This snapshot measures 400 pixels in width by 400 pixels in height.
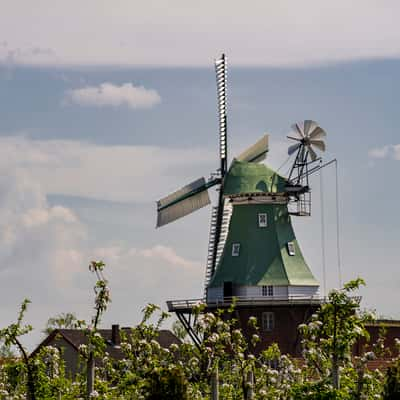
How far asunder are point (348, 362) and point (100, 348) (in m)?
6.54

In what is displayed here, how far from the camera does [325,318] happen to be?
2975 centimetres

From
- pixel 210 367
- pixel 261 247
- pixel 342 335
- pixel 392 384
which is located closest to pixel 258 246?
pixel 261 247

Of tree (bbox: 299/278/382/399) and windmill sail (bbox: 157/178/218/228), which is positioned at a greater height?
windmill sail (bbox: 157/178/218/228)

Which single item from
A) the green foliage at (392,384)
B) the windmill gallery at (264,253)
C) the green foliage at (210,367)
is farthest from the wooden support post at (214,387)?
the windmill gallery at (264,253)

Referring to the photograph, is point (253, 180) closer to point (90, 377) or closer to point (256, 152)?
point (256, 152)

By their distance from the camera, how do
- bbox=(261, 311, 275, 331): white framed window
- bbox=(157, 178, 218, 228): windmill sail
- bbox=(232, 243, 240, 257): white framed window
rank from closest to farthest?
bbox=(261, 311, 275, 331): white framed window
bbox=(232, 243, 240, 257): white framed window
bbox=(157, 178, 218, 228): windmill sail

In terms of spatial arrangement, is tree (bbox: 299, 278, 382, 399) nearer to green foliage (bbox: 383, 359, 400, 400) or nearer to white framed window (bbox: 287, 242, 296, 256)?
green foliage (bbox: 383, 359, 400, 400)

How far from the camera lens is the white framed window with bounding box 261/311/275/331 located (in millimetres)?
62062

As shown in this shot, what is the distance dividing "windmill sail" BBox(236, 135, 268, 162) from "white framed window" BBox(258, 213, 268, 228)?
3969 millimetres

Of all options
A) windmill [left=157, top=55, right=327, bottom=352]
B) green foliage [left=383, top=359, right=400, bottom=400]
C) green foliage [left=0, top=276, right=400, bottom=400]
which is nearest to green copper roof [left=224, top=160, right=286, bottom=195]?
windmill [left=157, top=55, right=327, bottom=352]

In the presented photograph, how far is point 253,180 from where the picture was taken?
2554 inches

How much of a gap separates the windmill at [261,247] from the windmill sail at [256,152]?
0.66 metres

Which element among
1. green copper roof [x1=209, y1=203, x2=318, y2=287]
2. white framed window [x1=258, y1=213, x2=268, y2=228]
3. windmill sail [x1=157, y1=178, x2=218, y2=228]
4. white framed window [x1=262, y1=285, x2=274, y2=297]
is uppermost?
windmill sail [x1=157, y1=178, x2=218, y2=228]

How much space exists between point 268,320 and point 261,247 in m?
4.05
